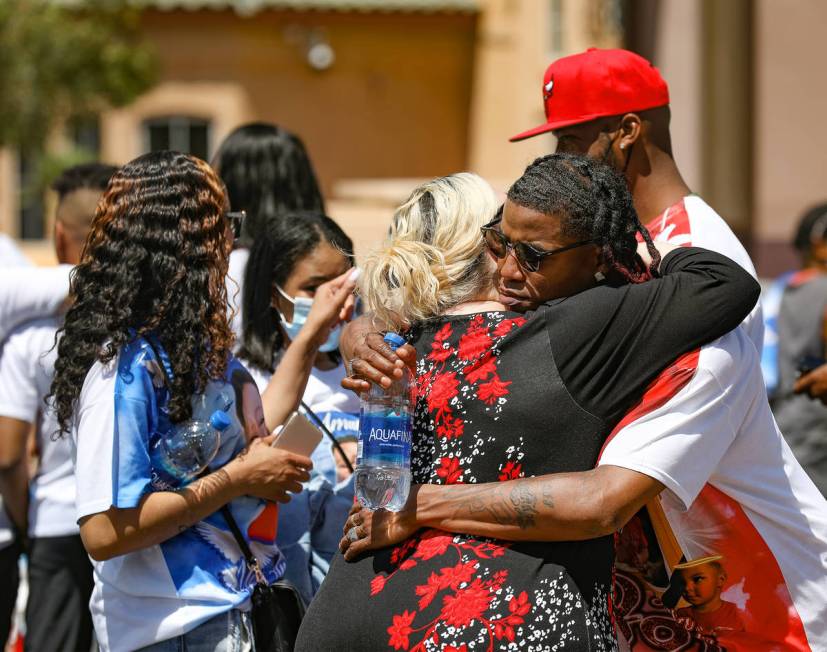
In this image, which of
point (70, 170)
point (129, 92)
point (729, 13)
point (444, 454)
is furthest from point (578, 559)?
point (129, 92)

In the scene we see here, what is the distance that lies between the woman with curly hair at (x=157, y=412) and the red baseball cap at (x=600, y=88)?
1.13 metres

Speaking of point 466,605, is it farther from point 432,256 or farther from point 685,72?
point 685,72

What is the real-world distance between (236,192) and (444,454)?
238 cm

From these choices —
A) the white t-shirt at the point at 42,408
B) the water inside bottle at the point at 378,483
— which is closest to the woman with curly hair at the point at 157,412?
the water inside bottle at the point at 378,483

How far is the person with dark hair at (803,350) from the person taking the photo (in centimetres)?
543

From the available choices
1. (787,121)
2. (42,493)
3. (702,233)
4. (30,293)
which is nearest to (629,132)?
(702,233)

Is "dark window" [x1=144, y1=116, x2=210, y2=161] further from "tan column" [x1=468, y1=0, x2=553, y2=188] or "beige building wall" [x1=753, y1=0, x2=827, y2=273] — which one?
"beige building wall" [x1=753, y1=0, x2=827, y2=273]

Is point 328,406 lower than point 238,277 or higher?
lower

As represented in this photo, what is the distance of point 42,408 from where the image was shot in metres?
4.31

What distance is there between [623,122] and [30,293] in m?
2.10

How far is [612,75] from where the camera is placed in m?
3.70

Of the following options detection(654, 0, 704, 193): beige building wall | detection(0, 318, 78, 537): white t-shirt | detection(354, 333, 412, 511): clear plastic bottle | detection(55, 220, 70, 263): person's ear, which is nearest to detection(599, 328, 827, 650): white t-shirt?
detection(354, 333, 412, 511): clear plastic bottle

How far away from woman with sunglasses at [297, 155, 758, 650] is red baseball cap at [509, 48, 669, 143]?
905 millimetres

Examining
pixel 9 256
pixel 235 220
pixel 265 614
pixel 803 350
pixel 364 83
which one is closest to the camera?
pixel 265 614
